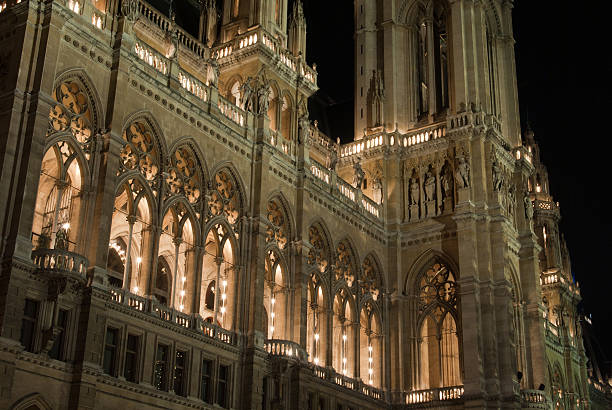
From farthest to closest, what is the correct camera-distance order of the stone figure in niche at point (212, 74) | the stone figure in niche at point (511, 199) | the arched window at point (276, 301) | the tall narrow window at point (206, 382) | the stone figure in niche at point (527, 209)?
the stone figure in niche at point (527, 209), the stone figure in niche at point (511, 199), the arched window at point (276, 301), the stone figure in niche at point (212, 74), the tall narrow window at point (206, 382)

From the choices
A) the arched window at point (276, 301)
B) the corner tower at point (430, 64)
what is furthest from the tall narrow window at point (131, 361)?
the corner tower at point (430, 64)

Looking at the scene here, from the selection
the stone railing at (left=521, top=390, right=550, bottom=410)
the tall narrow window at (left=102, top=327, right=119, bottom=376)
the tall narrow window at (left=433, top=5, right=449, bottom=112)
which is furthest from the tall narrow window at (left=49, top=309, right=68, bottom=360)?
the tall narrow window at (left=433, top=5, right=449, bottom=112)

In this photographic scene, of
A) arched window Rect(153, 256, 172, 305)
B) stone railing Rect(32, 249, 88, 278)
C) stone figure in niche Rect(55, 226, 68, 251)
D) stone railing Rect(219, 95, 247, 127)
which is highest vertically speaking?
stone railing Rect(219, 95, 247, 127)

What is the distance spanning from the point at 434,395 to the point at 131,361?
20945 mm

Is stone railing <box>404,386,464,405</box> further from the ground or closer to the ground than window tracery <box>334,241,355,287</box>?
closer to the ground

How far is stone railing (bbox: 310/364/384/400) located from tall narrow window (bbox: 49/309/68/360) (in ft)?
48.3

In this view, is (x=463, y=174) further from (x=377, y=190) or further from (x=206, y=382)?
(x=206, y=382)

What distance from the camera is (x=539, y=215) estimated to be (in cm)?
7575

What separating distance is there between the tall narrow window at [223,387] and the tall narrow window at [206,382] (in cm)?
47

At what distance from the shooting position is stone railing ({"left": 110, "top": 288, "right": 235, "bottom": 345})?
3284 cm

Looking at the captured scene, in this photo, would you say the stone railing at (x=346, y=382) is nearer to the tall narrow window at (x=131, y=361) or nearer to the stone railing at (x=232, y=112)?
the tall narrow window at (x=131, y=361)

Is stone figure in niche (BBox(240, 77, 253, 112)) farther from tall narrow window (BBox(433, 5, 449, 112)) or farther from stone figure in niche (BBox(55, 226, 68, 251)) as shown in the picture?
tall narrow window (BBox(433, 5, 449, 112))

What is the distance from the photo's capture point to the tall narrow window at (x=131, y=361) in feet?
107

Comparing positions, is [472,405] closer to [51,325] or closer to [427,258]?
[427,258]
